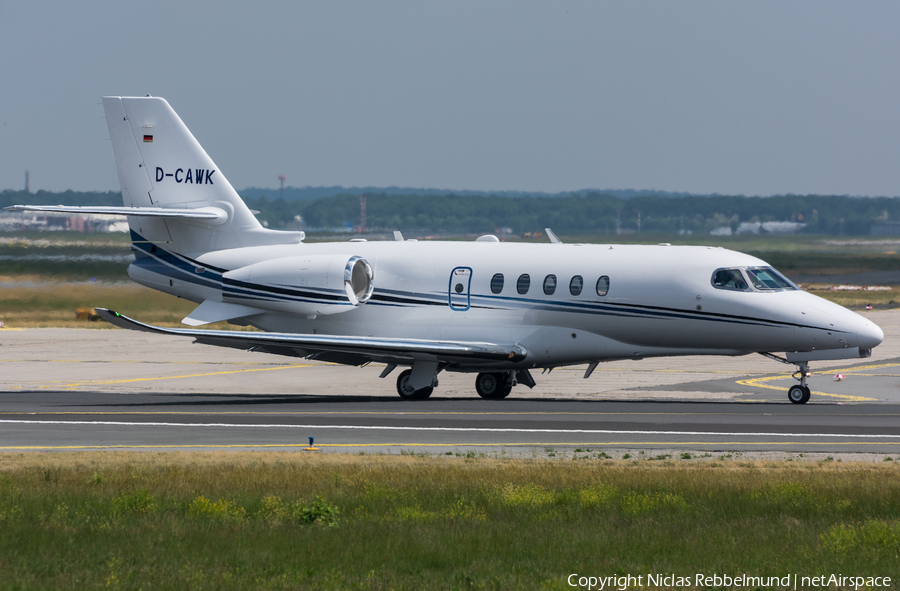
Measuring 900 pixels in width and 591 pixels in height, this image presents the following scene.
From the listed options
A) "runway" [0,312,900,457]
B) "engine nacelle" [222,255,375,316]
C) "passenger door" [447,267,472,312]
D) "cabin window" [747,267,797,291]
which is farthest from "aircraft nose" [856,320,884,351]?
"engine nacelle" [222,255,375,316]

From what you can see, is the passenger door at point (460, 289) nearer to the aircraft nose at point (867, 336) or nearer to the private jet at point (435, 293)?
the private jet at point (435, 293)

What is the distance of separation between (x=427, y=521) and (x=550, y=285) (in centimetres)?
1598

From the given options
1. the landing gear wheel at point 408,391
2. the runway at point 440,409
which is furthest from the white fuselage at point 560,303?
the runway at point 440,409

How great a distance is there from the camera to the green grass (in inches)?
421

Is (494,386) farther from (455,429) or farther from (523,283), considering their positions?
(455,429)

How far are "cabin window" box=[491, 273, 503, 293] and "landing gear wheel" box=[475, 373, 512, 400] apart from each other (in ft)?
7.88

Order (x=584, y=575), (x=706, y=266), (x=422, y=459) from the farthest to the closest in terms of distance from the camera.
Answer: (x=706, y=266)
(x=422, y=459)
(x=584, y=575)

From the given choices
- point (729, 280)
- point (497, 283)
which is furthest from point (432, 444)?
point (729, 280)

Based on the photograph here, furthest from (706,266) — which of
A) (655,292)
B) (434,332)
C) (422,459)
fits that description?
(422,459)

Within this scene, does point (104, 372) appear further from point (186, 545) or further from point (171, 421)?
point (186, 545)

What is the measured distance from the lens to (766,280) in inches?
1068

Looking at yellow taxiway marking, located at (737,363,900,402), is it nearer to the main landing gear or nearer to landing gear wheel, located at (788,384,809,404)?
landing gear wheel, located at (788,384,809,404)

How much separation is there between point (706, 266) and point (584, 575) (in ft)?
58.5

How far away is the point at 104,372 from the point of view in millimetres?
37594
